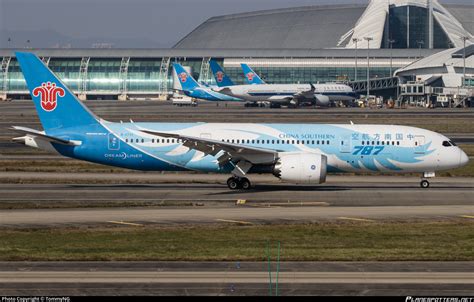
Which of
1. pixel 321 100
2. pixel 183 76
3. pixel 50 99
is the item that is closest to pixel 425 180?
pixel 50 99

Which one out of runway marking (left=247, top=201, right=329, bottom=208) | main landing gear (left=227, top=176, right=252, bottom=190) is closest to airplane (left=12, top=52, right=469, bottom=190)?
main landing gear (left=227, top=176, right=252, bottom=190)

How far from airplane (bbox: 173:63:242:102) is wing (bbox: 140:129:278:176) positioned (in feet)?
348

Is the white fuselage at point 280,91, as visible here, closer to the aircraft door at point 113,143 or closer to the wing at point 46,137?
the aircraft door at point 113,143


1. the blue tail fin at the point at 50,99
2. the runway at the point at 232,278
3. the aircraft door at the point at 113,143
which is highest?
the blue tail fin at the point at 50,99

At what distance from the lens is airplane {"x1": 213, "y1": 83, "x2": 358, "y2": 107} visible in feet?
506

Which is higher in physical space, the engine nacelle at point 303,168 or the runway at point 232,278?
the engine nacelle at point 303,168

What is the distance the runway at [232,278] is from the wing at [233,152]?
1862 cm

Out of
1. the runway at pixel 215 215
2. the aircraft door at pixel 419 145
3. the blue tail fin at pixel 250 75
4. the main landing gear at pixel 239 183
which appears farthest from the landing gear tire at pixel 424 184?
the blue tail fin at pixel 250 75

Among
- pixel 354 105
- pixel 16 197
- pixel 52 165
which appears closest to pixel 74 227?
pixel 16 197

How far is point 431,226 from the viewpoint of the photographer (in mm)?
37688

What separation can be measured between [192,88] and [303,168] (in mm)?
109756

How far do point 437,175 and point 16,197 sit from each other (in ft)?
89.5

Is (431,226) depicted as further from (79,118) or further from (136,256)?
(79,118)

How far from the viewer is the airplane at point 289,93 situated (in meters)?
154
